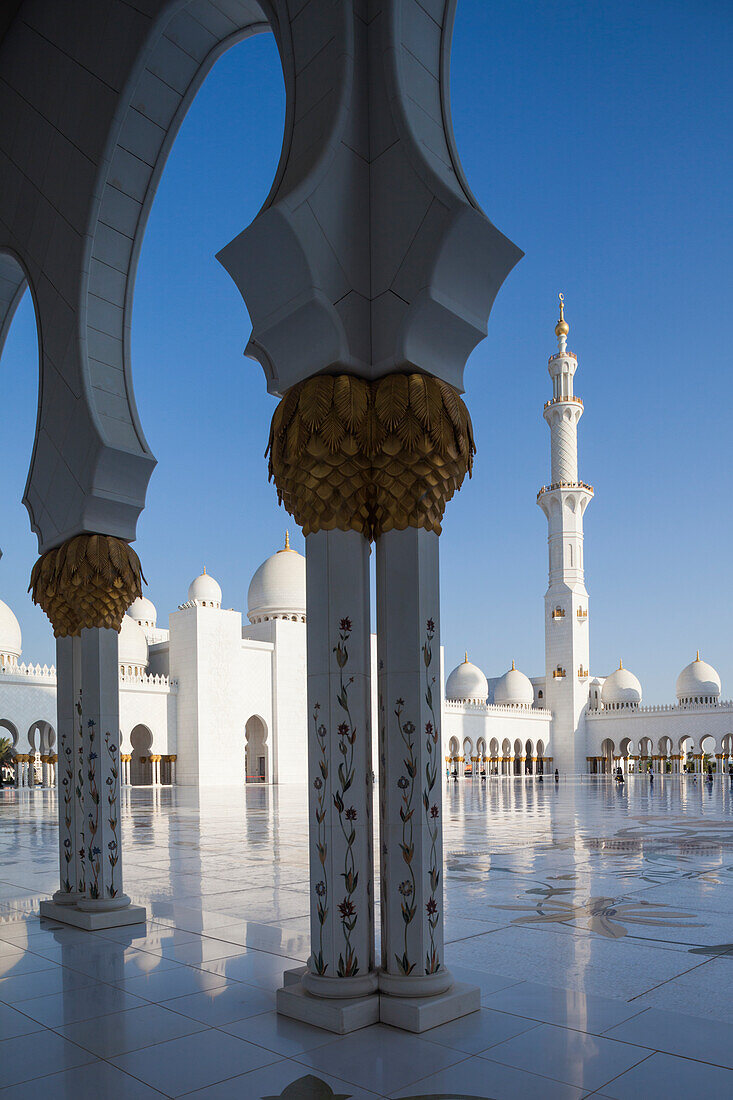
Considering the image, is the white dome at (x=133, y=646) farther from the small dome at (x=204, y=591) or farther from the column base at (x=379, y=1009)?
the column base at (x=379, y=1009)

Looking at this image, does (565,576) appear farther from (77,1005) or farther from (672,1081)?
(672,1081)

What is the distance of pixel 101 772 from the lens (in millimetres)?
4098

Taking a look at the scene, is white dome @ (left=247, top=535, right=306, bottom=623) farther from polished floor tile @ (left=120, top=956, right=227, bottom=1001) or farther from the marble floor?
polished floor tile @ (left=120, top=956, right=227, bottom=1001)

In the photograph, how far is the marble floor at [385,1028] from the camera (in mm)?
2021

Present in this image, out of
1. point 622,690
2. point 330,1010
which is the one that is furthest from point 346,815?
point 622,690

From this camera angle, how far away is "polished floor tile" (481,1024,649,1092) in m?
1.99

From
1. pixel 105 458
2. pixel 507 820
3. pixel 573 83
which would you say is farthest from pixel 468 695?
pixel 105 458

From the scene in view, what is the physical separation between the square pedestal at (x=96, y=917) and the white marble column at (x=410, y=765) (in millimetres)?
1769

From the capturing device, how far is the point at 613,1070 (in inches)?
79.1

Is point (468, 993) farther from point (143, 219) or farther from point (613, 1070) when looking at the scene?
point (143, 219)

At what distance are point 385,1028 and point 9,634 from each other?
2239 centimetres

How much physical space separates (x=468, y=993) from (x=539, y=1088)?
59cm

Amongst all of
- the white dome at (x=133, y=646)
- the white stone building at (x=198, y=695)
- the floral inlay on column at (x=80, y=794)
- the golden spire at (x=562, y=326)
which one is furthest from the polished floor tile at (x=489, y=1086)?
the golden spire at (x=562, y=326)

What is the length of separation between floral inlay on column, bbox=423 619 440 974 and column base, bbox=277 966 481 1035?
0.34ft
